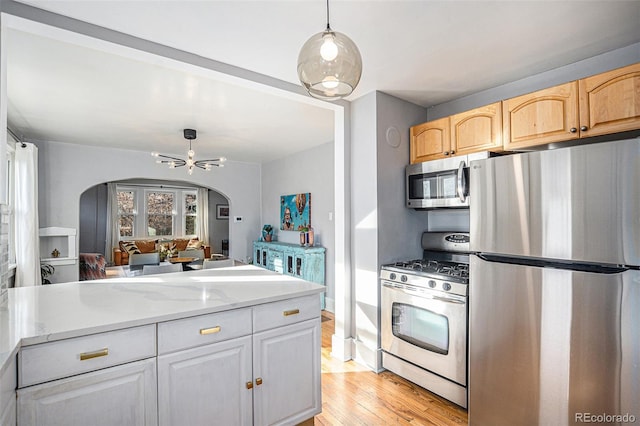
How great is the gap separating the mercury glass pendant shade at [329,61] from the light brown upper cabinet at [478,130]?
5.27 feet

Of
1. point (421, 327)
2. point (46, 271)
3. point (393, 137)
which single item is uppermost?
point (393, 137)

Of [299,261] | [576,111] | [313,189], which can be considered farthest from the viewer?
[313,189]

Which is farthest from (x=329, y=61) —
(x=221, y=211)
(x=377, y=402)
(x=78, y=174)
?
(x=221, y=211)

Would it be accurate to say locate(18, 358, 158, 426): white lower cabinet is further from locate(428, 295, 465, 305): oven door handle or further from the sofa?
the sofa

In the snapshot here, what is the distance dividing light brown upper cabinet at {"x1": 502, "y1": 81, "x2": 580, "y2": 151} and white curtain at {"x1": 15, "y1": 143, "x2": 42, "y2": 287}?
16.8 ft

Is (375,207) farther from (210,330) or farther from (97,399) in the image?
(97,399)

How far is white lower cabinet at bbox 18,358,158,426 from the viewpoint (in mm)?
1147

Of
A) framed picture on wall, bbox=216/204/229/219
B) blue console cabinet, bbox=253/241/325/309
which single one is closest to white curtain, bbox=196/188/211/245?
framed picture on wall, bbox=216/204/229/219

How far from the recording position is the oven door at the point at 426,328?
7.29 ft

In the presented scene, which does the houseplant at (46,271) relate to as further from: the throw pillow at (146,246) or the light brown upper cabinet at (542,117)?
the light brown upper cabinet at (542,117)

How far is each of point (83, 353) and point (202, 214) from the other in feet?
26.6

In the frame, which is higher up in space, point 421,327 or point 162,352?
point 162,352

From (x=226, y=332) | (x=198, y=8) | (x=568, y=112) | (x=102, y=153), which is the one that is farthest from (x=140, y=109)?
(x=568, y=112)

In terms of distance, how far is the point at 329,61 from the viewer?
1.19 metres
